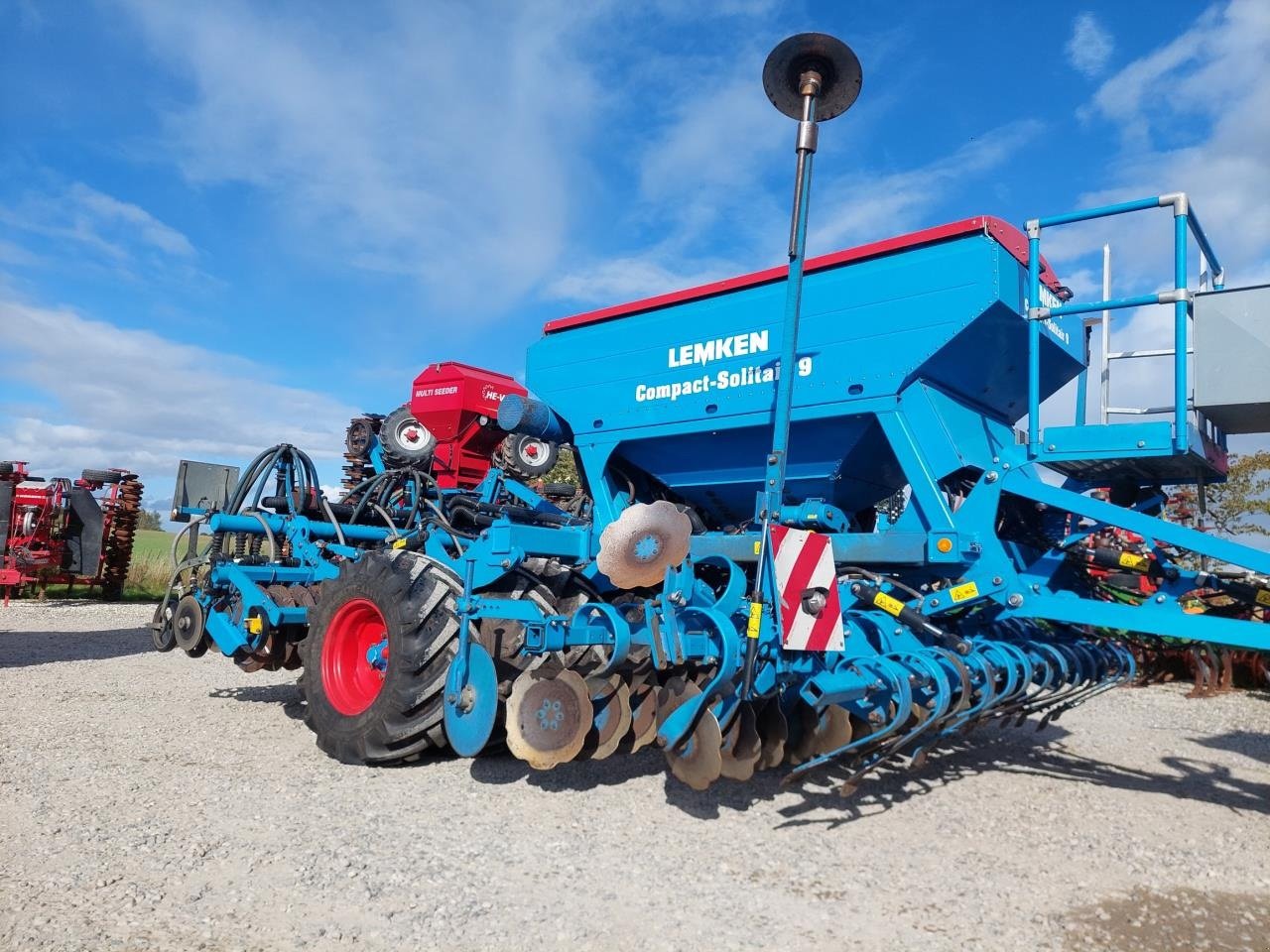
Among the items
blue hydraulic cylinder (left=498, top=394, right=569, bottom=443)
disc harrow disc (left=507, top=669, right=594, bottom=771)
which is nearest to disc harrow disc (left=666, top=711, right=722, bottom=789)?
disc harrow disc (left=507, top=669, right=594, bottom=771)

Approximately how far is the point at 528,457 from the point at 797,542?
9.66 feet

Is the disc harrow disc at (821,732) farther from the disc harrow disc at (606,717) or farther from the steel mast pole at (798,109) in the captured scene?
the disc harrow disc at (606,717)

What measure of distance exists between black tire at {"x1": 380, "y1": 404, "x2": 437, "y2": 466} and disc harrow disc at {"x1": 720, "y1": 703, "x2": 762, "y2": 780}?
161 inches

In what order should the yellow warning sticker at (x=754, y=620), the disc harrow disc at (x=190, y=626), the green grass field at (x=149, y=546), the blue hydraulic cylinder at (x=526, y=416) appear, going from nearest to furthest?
the yellow warning sticker at (x=754, y=620) → the blue hydraulic cylinder at (x=526, y=416) → the disc harrow disc at (x=190, y=626) → the green grass field at (x=149, y=546)

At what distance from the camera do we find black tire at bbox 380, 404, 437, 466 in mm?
7145

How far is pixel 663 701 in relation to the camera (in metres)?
3.98

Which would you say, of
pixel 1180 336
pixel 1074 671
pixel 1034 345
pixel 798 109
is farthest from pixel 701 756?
pixel 798 109

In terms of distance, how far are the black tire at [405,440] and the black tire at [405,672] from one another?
236 centimetres

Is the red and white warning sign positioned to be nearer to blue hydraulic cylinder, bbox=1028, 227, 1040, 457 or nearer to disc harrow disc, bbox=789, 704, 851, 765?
disc harrow disc, bbox=789, 704, 851, 765

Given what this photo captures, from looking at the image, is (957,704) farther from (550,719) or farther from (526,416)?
(526,416)

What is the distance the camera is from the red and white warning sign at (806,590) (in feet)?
12.8

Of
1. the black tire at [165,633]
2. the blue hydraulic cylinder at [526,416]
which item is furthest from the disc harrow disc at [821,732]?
the black tire at [165,633]

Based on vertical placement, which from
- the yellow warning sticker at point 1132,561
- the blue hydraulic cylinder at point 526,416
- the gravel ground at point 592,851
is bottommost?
the gravel ground at point 592,851

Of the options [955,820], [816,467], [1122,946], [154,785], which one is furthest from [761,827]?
[154,785]
